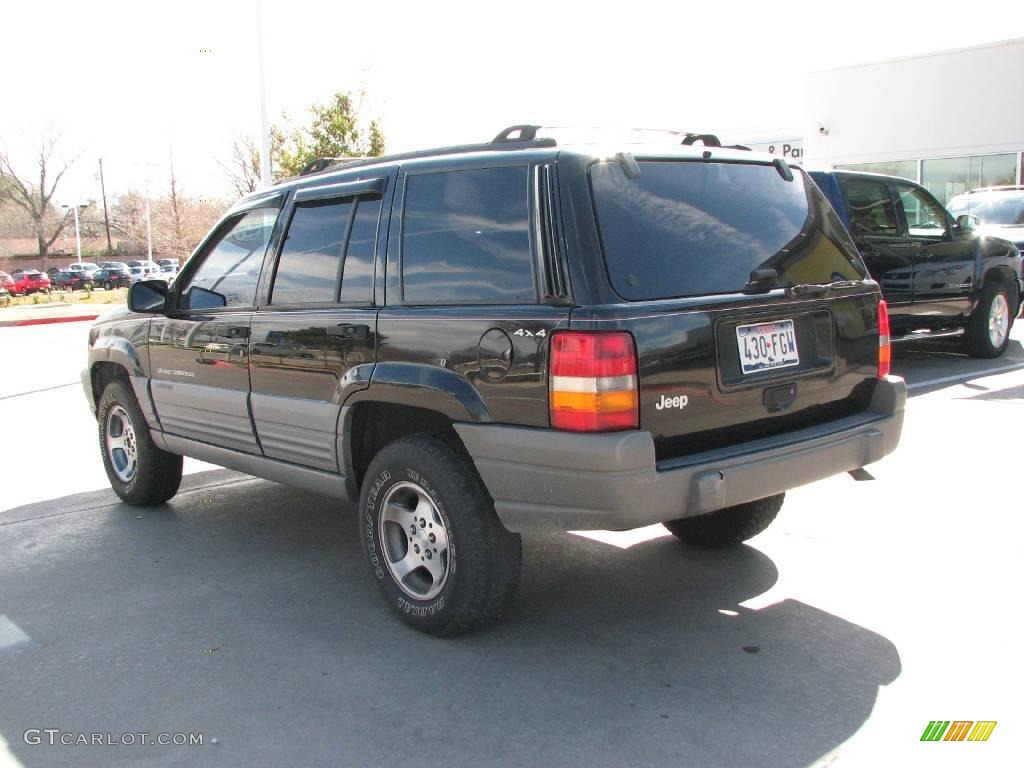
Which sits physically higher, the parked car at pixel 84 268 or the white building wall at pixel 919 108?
the white building wall at pixel 919 108

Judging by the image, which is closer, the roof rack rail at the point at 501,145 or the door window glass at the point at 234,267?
the roof rack rail at the point at 501,145

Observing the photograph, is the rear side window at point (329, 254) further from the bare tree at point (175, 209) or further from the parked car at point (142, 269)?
the parked car at point (142, 269)

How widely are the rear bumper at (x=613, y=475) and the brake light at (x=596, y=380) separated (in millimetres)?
56

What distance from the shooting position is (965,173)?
965 inches

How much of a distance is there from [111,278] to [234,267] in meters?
52.4

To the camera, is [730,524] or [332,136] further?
[332,136]

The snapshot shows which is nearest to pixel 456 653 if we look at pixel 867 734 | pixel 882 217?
pixel 867 734

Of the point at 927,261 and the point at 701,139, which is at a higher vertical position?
the point at 701,139

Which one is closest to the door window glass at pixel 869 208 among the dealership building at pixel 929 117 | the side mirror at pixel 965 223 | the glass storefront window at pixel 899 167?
the side mirror at pixel 965 223

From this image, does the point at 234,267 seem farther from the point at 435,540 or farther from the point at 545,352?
the point at 545,352

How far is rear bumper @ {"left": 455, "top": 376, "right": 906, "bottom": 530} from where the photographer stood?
10.9 ft

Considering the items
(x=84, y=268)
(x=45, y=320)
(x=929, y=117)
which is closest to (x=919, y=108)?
(x=929, y=117)

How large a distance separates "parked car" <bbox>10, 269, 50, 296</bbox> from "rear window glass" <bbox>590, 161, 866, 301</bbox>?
1894 inches

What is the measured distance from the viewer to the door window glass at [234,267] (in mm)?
5000
